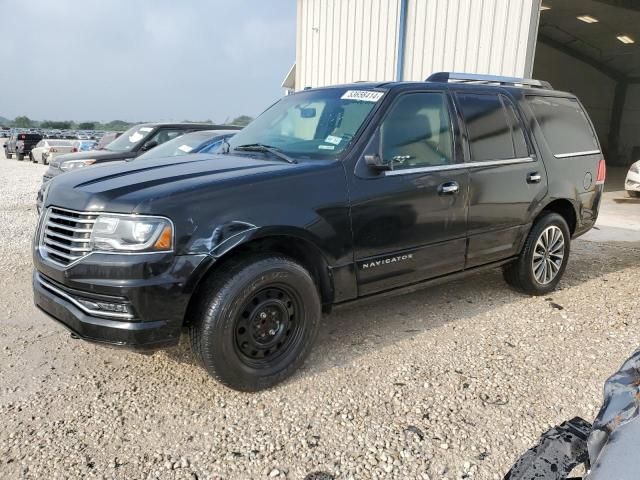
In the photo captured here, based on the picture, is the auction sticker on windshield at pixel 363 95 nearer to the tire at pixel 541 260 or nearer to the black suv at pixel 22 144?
the tire at pixel 541 260

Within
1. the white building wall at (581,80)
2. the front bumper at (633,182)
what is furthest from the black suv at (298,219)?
the white building wall at (581,80)

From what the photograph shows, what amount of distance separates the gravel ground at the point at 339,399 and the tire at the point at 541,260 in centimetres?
34

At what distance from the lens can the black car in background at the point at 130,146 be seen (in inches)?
330

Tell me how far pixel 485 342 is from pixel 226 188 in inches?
88.4

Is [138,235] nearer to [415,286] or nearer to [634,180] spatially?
[415,286]

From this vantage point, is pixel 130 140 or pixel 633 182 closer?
pixel 130 140

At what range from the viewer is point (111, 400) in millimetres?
2928

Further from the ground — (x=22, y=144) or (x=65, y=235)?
(x=65, y=235)

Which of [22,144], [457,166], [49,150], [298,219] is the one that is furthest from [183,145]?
[22,144]

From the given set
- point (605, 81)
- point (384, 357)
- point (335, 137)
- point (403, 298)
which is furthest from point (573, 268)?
point (605, 81)

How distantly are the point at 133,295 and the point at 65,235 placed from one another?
63cm

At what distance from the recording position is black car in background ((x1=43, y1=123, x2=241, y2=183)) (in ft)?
27.5

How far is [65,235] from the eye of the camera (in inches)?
113

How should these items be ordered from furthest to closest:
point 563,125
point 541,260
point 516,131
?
point 563,125 < point 541,260 < point 516,131
